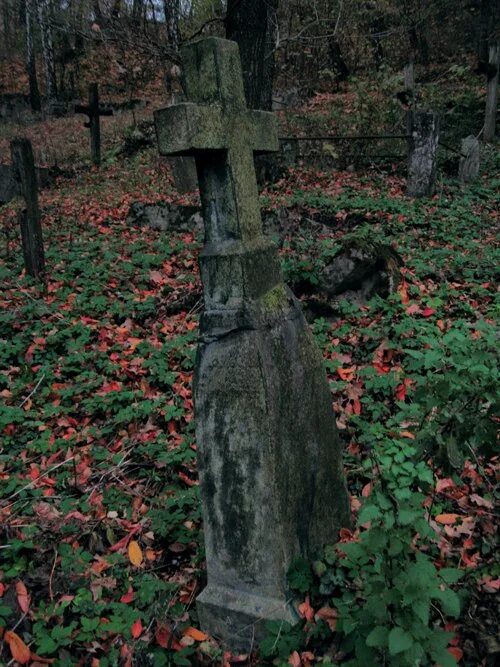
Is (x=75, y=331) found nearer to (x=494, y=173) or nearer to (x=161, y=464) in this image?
(x=161, y=464)

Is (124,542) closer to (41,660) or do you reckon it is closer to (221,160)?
(41,660)

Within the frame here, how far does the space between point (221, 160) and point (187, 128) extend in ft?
0.73

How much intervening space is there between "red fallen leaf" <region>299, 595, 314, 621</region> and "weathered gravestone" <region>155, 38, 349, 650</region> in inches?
2.0

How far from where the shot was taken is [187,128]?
7.00ft

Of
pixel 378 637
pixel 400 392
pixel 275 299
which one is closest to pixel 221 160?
pixel 275 299

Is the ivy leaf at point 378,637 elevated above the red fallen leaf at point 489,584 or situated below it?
above

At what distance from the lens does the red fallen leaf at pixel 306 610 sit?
238cm

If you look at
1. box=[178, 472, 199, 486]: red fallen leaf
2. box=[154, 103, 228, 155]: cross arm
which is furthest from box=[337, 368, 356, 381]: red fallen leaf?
box=[154, 103, 228, 155]: cross arm

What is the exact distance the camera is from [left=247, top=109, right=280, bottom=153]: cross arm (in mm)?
2480

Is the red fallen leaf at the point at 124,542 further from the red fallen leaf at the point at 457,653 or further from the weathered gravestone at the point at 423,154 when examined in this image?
the weathered gravestone at the point at 423,154

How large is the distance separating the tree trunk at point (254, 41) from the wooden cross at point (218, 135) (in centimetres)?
688

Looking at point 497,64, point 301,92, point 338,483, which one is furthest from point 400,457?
point 301,92

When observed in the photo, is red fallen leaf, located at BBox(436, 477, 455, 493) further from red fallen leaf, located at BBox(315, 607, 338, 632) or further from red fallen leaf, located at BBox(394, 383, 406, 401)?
red fallen leaf, located at BBox(315, 607, 338, 632)

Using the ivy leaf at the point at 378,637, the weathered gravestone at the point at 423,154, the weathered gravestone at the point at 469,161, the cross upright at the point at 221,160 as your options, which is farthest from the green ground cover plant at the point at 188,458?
the weathered gravestone at the point at 469,161
